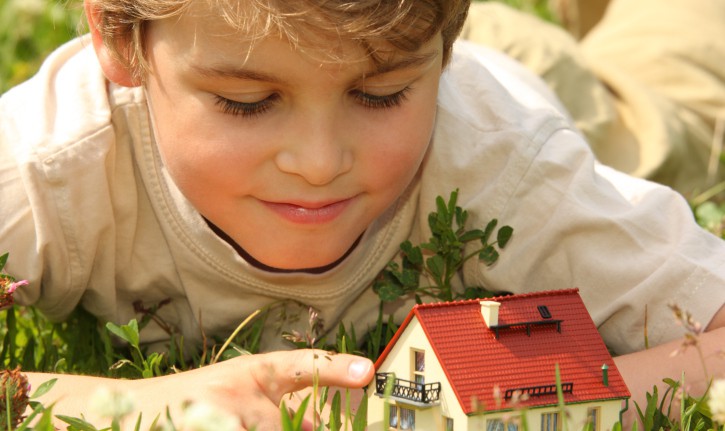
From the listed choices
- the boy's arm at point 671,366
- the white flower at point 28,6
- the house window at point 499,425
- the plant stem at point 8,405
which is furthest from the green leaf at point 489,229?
the white flower at point 28,6

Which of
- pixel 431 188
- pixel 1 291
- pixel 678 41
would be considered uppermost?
pixel 678 41

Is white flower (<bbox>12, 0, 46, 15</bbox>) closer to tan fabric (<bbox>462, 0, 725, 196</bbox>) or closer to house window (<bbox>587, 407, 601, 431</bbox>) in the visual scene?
tan fabric (<bbox>462, 0, 725, 196</bbox>)

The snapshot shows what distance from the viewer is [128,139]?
9.23 ft

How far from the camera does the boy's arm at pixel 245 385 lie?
1.97 metres

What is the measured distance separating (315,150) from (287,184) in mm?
164

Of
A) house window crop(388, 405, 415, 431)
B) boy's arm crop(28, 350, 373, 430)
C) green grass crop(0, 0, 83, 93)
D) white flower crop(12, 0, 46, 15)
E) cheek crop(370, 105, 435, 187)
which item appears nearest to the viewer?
house window crop(388, 405, 415, 431)

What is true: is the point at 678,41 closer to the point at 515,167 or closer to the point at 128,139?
the point at 515,167

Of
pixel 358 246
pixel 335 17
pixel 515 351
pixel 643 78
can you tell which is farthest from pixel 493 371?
pixel 643 78

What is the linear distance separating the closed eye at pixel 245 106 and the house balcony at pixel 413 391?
625mm

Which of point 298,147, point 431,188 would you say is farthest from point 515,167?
point 298,147

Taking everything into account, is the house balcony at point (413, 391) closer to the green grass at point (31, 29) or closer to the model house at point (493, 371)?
the model house at point (493, 371)

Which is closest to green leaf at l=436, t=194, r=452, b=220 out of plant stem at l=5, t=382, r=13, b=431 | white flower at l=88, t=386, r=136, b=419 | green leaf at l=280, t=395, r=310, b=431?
green leaf at l=280, t=395, r=310, b=431

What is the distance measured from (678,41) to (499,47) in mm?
821

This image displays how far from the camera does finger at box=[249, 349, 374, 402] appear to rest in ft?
6.36
